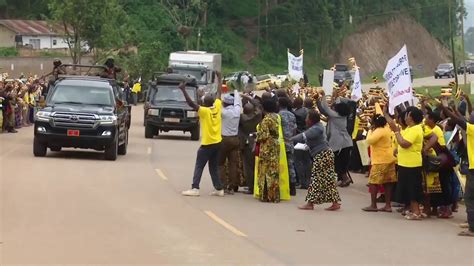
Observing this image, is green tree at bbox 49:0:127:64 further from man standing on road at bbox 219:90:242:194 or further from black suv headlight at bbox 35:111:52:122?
man standing on road at bbox 219:90:242:194

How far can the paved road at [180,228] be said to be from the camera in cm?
1041

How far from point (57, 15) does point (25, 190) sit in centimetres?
4254

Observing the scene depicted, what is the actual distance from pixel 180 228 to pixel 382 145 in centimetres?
432

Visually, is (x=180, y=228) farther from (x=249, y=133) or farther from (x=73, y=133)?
(x=73, y=133)

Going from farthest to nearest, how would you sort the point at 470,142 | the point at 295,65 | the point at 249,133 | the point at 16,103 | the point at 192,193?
the point at 16,103 → the point at 295,65 → the point at 249,133 → the point at 192,193 → the point at 470,142

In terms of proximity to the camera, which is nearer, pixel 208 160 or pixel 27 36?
pixel 208 160

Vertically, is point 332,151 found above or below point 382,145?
below

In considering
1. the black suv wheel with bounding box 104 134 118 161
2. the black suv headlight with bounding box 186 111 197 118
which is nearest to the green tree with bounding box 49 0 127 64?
the black suv headlight with bounding box 186 111 197 118

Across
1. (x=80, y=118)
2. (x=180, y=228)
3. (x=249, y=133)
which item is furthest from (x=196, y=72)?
(x=180, y=228)

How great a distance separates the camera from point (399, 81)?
598 inches

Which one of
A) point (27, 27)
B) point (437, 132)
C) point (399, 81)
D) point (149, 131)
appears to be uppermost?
point (27, 27)

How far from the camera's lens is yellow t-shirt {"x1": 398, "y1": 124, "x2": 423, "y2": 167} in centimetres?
1369

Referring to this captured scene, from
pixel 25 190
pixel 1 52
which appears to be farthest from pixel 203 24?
pixel 25 190

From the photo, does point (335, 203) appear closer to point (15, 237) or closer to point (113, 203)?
point (113, 203)
